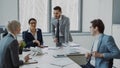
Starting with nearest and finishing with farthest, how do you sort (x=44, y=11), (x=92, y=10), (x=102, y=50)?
1. (x=102, y=50)
2. (x=44, y=11)
3. (x=92, y=10)

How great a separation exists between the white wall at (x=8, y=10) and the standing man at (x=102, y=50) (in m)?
3.87

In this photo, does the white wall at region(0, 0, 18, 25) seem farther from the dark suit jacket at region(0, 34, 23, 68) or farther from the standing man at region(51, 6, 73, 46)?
the dark suit jacket at region(0, 34, 23, 68)

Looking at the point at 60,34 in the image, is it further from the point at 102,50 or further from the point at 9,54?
the point at 9,54


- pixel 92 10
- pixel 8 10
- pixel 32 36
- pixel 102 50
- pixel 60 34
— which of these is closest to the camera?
pixel 102 50

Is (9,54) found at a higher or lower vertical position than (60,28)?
lower

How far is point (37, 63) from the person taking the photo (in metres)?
3.04

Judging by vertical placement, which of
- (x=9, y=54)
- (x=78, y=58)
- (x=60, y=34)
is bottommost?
(x=78, y=58)

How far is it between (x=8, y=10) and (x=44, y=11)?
106 cm

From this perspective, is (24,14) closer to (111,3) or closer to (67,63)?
(111,3)

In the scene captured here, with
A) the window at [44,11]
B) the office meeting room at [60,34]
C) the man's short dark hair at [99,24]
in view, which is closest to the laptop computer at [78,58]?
the office meeting room at [60,34]

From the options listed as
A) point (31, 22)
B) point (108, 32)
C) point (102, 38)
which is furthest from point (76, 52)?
point (108, 32)

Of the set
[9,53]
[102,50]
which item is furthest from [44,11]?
[9,53]

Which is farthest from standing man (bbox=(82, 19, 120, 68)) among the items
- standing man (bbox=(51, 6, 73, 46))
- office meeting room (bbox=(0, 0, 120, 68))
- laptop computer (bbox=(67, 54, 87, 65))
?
standing man (bbox=(51, 6, 73, 46))

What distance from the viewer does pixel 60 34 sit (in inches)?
177
